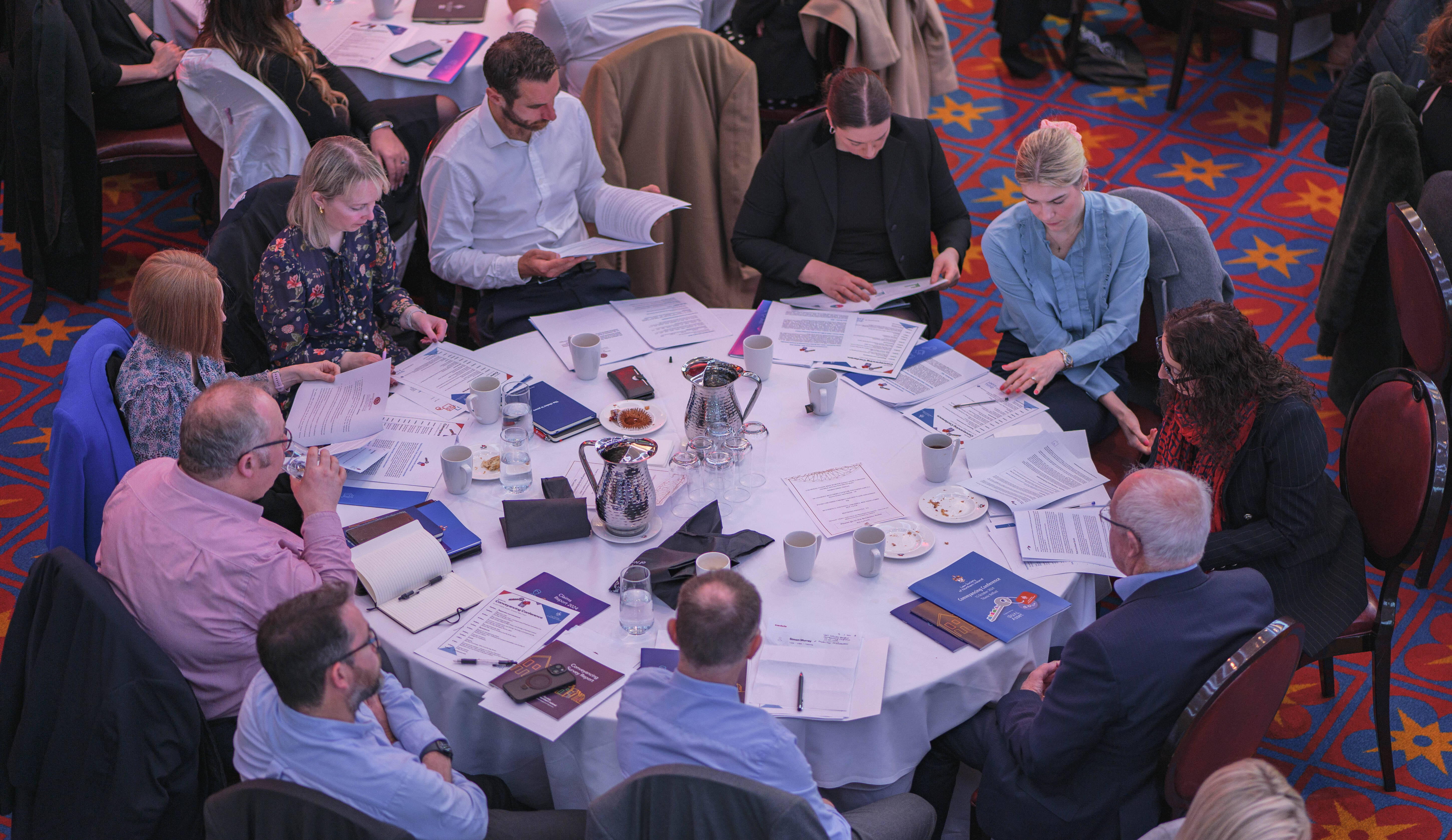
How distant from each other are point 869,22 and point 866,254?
42.2 inches

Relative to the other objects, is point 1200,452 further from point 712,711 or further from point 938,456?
point 712,711

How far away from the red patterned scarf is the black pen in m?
1.70

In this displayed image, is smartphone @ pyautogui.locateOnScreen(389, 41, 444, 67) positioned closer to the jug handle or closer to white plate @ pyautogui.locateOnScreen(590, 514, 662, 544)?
the jug handle

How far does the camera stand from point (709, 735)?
2197mm

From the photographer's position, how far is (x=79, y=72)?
15.2 ft

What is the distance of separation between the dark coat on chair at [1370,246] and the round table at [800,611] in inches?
62.4

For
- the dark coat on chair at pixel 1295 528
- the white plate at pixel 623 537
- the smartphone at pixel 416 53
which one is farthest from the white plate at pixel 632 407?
the smartphone at pixel 416 53

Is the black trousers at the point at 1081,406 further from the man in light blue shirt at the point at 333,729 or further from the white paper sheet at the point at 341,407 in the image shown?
the man in light blue shirt at the point at 333,729

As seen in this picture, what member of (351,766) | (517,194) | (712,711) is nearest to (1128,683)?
(712,711)

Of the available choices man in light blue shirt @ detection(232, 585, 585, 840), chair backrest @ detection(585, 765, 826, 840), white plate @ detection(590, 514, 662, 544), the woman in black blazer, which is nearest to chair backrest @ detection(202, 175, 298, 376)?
white plate @ detection(590, 514, 662, 544)

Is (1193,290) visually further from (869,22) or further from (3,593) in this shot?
(3,593)

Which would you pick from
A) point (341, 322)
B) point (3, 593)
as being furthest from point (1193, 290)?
point (3, 593)

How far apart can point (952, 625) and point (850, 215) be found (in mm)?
1903

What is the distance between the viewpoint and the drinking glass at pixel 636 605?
2596 millimetres
